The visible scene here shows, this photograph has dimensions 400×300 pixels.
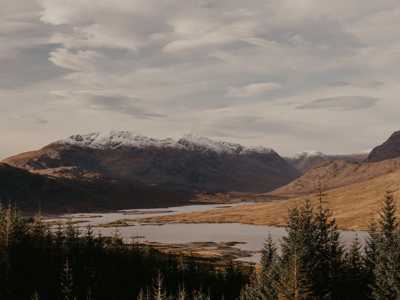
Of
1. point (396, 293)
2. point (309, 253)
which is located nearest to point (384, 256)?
point (396, 293)

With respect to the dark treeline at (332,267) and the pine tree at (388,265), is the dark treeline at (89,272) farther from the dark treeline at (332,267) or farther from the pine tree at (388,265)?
the pine tree at (388,265)

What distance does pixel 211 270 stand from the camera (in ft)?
439

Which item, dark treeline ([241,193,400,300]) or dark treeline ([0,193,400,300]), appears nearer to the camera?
dark treeline ([241,193,400,300])

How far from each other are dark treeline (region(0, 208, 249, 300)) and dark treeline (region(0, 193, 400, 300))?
0.24 metres

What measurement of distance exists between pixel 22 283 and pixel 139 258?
3623cm

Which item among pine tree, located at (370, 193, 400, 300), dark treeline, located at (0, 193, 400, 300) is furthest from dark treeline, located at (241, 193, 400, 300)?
dark treeline, located at (0, 193, 400, 300)

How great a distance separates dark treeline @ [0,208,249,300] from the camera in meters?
105

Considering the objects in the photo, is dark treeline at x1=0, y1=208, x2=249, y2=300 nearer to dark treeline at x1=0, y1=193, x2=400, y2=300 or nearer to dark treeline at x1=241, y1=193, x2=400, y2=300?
dark treeline at x1=0, y1=193, x2=400, y2=300

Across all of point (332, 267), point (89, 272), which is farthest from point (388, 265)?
point (89, 272)

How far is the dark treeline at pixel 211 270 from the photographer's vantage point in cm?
6762

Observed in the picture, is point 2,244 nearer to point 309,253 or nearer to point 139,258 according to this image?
point 139,258

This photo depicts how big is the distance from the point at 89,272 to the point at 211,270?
34.5 m

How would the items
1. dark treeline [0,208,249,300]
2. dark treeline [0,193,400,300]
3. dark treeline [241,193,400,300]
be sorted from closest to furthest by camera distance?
dark treeline [241,193,400,300]
dark treeline [0,193,400,300]
dark treeline [0,208,249,300]

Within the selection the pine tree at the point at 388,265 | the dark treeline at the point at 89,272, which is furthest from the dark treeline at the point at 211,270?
the dark treeline at the point at 89,272
